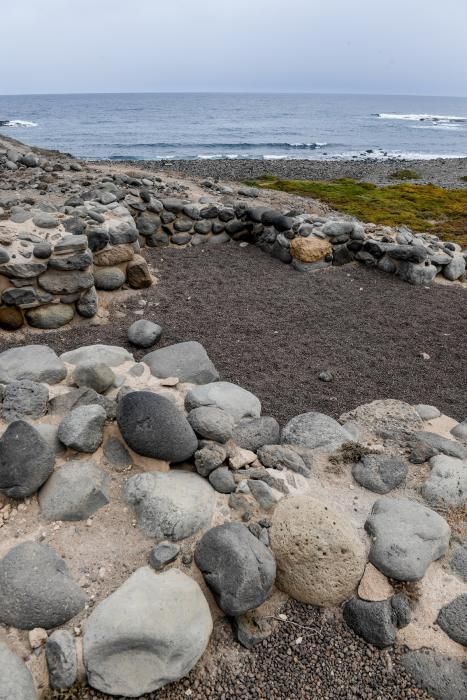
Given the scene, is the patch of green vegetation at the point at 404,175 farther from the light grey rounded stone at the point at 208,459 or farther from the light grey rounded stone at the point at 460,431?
the light grey rounded stone at the point at 208,459

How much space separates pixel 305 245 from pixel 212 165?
22.9m

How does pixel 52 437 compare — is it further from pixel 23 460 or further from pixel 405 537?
pixel 405 537

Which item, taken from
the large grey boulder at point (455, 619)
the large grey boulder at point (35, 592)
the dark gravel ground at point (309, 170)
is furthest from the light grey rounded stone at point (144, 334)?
the dark gravel ground at point (309, 170)

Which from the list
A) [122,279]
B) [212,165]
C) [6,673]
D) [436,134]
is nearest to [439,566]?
[6,673]

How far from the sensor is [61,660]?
289 centimetres

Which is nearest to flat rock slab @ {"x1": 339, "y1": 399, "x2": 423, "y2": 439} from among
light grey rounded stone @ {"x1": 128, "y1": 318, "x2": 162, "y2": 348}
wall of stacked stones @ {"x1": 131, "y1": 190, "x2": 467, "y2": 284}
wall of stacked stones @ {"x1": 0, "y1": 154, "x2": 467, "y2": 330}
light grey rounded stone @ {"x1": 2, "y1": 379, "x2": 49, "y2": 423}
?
light grey rounded stone @ {"x1": 128, "y1": 318, "x2": 162, "y2": 348}

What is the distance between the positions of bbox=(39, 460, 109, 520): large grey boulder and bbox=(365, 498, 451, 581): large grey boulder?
209 cm

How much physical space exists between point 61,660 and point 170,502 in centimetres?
123

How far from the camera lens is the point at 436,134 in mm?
76250

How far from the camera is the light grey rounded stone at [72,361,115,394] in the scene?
5.07 m

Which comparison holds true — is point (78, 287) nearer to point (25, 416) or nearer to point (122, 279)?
point (122, 279)

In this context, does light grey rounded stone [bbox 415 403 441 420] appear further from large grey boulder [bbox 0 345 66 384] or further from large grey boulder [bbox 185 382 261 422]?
large grey boulder [bbox 0 345 66 384]

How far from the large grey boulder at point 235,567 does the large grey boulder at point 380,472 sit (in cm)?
133

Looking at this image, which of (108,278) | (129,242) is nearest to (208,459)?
(108,278)
